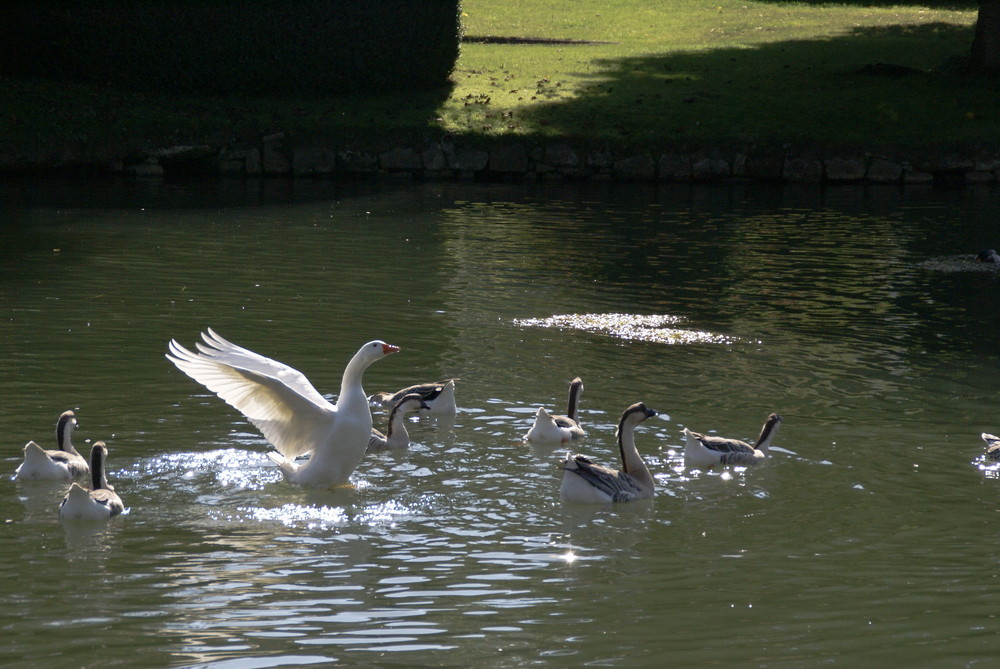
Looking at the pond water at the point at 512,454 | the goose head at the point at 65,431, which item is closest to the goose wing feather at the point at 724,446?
the pond water at the point at 512,454

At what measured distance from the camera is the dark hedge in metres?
32.4

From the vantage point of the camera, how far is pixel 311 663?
640 centimetres

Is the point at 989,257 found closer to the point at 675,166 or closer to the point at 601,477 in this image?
the point at 675,166

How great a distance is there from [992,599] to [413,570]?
3603 mm

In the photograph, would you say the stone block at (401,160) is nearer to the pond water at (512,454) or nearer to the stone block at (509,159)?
the stone block at (509,159)

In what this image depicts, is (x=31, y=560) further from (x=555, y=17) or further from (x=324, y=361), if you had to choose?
(x=555, y=17)

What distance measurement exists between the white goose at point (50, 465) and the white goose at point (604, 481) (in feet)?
12.7

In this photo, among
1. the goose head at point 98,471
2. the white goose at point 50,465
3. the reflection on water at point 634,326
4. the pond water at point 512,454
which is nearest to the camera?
the pond water at point 512,454

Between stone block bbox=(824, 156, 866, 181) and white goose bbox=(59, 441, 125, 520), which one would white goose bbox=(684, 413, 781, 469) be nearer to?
white goose bbox=(59, 441, 125, 520)

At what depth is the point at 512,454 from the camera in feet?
34.7

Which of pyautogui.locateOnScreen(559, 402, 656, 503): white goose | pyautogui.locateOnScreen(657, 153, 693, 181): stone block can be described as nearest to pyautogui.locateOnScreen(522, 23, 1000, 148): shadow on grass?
pyautogui.locateOnScreen(657, 153, 693, 181): stone block

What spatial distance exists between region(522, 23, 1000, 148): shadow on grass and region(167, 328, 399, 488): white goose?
835 inches

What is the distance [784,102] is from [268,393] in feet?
82.3

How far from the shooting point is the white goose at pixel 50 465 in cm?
935
